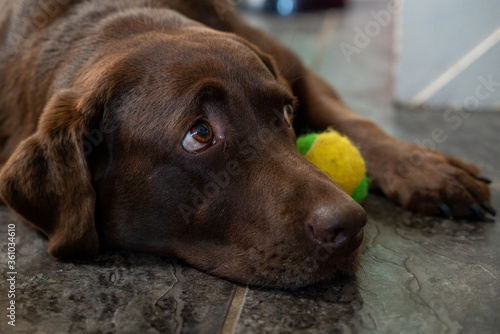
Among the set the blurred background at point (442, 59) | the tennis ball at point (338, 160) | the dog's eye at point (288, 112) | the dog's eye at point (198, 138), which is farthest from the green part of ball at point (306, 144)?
the blurred background at point (442, 59)

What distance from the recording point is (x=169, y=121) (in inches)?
75.2

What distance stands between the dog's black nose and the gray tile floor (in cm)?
19

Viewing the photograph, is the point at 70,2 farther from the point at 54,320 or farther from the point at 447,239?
the point at 447,239

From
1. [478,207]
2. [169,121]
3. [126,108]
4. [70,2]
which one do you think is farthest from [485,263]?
[70,2]

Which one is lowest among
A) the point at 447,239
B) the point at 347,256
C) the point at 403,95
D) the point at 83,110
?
the point at 403,95

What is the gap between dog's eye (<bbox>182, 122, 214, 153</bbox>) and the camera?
6.23ft

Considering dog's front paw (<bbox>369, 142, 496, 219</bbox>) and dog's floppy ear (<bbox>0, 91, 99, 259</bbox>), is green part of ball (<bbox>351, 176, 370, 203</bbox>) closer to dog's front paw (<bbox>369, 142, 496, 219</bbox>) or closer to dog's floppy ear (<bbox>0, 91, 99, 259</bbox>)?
dog's front paw (<bbox>369, 142, 496, 219</bbox>)

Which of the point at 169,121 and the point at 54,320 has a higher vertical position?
the point at 169,121

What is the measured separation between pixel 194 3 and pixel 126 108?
1117 millimetres

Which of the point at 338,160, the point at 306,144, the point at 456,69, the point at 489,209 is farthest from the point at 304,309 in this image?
the point at 456,69

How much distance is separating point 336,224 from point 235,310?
0.40 meters

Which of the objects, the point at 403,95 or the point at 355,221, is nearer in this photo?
the point at 355,221

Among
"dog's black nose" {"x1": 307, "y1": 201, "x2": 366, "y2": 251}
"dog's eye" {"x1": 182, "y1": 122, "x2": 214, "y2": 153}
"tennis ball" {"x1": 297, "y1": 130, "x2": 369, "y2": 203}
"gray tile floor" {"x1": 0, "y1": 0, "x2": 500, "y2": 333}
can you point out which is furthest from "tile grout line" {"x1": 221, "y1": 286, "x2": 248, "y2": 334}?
"tennis ball" {"x1": 297, "y1": 130, "x2": 369, "y2": 203}

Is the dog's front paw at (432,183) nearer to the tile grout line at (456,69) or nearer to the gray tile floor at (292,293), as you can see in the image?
the gray tile floor at (292,293)
